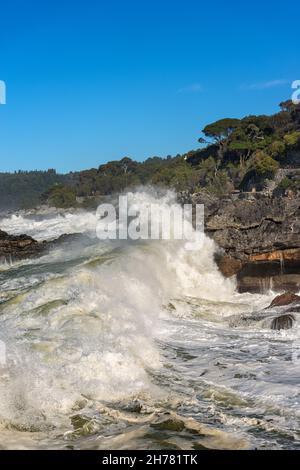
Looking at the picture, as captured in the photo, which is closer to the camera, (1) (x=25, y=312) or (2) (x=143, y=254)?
(1) (x=25, y=312)

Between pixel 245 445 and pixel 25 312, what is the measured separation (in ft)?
26.0

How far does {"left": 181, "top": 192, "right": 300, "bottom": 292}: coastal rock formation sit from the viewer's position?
Result: 1892 cm

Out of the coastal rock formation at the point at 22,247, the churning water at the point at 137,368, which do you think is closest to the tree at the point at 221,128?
the coastal rock formation at the point at 22,247

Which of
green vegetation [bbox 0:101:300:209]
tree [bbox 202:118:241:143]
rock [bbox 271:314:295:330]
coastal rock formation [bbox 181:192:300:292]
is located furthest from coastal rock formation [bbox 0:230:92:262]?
tree [bbox 202:118:241:143]

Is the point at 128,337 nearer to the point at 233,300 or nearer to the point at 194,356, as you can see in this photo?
the point at 194,356

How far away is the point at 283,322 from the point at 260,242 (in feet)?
23.1

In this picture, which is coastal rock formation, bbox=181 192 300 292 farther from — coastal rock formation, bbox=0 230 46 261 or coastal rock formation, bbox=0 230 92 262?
coastal rock formation, bbox=0 230 46 261

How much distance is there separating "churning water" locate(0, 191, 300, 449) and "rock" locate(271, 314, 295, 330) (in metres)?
0.17

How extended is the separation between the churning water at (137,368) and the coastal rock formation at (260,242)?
104cm

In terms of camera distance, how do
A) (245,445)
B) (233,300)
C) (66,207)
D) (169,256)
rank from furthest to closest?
(66,207)
(169,256)
(233,300)
(245,445)

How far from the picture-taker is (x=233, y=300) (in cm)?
1819

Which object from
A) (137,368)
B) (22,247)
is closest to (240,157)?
(22,247)

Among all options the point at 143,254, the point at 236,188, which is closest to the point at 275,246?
the point at 143,254

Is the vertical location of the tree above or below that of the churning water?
above
